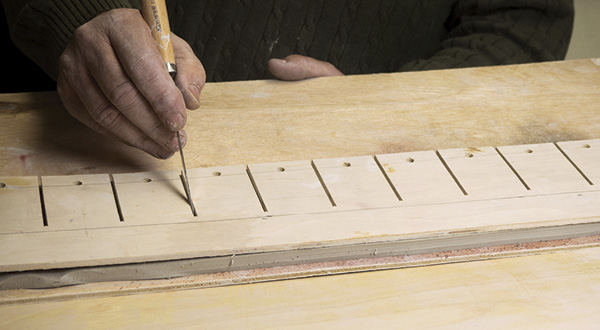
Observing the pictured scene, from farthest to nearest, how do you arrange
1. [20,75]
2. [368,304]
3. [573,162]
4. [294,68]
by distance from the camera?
[20,75] → [294,68] → [573,162] → [368,304]

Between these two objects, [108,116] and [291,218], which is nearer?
[291,218]

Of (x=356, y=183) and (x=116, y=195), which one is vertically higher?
(x=356, y=183)

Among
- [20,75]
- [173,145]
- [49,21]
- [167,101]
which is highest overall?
[167,101]

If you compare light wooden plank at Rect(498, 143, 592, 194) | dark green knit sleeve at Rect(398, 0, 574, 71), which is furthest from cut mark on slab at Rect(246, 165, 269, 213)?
dark green knit sleeve at Rect(398, 0, 574, 71)

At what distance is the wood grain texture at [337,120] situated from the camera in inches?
53.2

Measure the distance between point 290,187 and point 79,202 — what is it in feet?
1.35

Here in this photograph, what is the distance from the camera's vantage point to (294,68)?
1661 mm

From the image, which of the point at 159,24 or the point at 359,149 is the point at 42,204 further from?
the point at 359,149

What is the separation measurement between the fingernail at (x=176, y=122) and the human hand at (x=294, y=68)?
492 millimetres

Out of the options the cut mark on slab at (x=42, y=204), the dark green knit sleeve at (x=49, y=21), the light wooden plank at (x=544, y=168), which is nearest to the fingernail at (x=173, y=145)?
the cut mark on slab at (x=42, y=204)

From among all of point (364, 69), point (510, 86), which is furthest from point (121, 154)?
point (364, 69)

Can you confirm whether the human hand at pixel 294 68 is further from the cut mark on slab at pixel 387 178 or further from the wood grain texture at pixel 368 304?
the wood grain texture at pixel 368 304

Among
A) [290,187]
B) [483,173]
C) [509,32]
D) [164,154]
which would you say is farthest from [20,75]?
[483,173]

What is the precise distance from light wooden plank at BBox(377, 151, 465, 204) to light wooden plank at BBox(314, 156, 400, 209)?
0.03m
